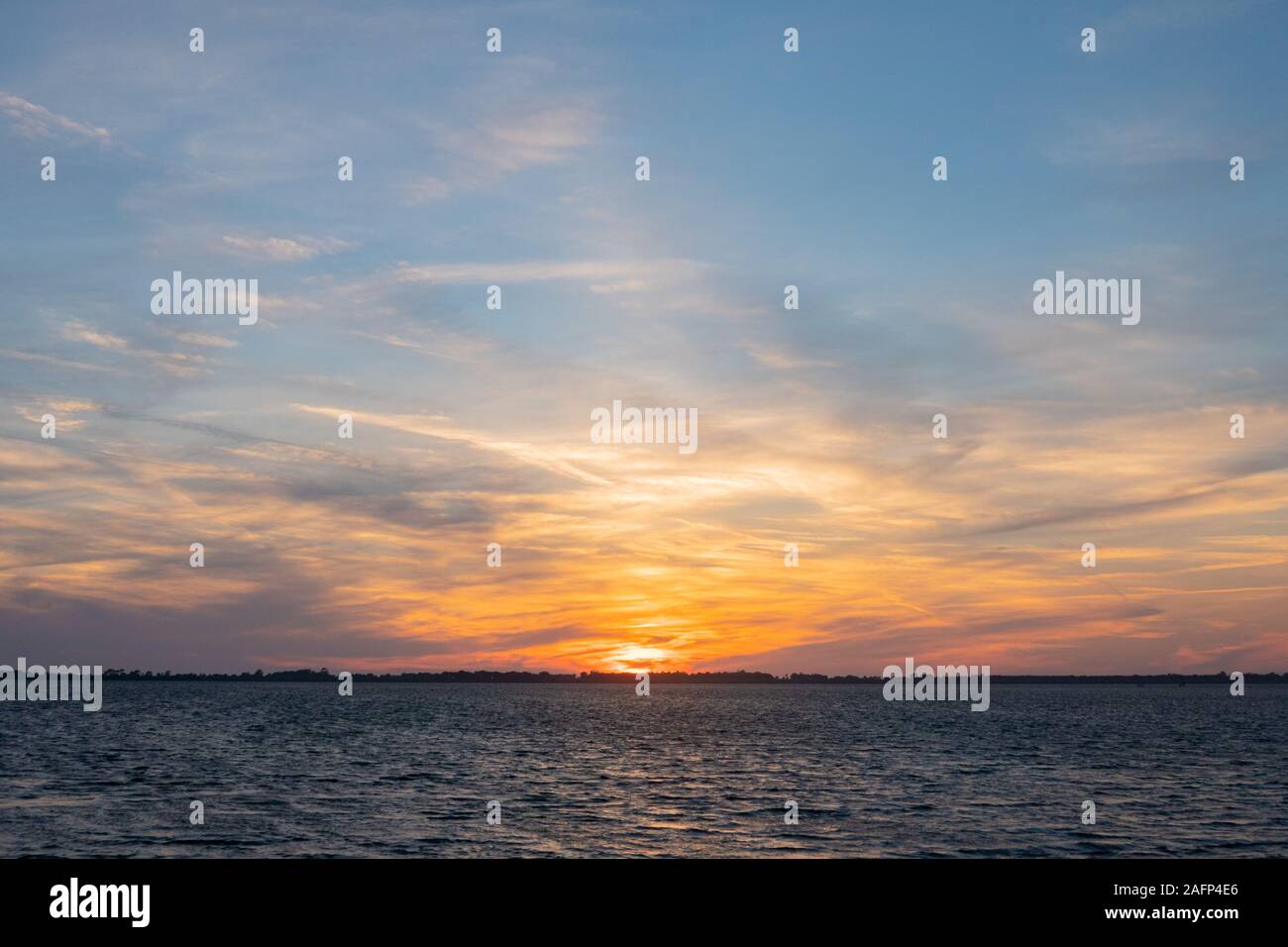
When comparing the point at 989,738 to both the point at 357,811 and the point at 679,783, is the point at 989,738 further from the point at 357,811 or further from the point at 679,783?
the point at 357,811

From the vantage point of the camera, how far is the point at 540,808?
171 ft
